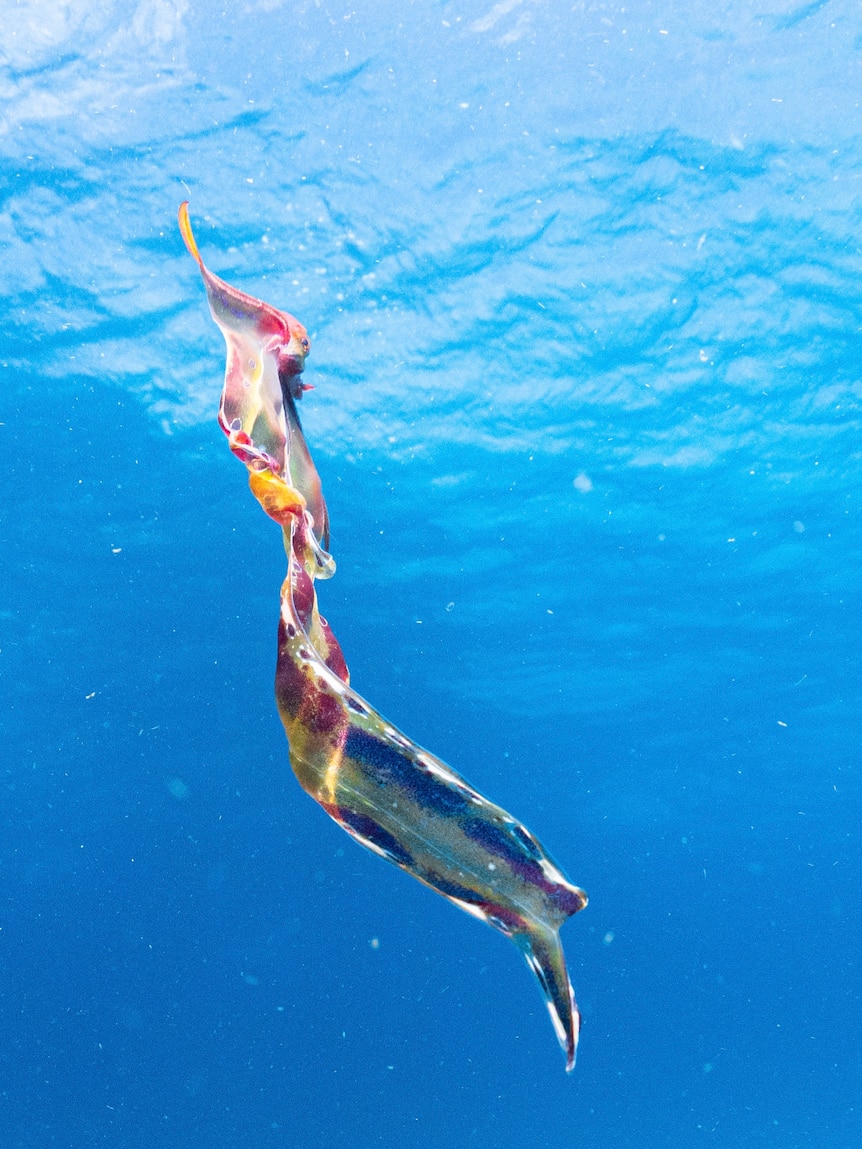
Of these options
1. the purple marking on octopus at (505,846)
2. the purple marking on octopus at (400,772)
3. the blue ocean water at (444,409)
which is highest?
the purple marking on octopus at (400,772)

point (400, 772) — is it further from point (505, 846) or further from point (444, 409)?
point (444, 409)

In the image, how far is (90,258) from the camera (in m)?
12.6

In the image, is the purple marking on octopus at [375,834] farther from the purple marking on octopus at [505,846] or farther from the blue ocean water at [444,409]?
the blue ocean water at [444,409]

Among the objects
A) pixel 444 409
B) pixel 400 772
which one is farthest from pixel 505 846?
pixel 444 409

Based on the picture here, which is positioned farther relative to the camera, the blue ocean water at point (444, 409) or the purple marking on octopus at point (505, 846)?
the blue ocean water at point (444, 409)

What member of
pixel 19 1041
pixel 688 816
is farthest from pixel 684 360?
pixel 19 1041

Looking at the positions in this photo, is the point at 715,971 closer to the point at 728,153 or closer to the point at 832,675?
the point at 832,675

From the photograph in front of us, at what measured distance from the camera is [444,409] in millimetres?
16375

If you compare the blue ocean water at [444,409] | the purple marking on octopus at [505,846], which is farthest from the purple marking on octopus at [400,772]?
the blue ocean water at [444,409]

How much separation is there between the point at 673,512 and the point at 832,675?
583 inches

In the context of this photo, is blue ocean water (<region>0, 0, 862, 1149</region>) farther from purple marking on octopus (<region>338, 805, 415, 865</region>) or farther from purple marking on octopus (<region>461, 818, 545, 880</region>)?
purple marking on octopus (<region>338, 805, 415, 865</region>)

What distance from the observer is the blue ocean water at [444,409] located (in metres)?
10.3

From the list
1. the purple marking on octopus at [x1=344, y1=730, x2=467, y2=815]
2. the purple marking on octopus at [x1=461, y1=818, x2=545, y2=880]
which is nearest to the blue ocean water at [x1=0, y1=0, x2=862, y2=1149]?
the purple marking on octopus at [x1=461, y1=818, x2=545, y2=880]

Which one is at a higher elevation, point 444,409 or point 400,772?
point 400,772
